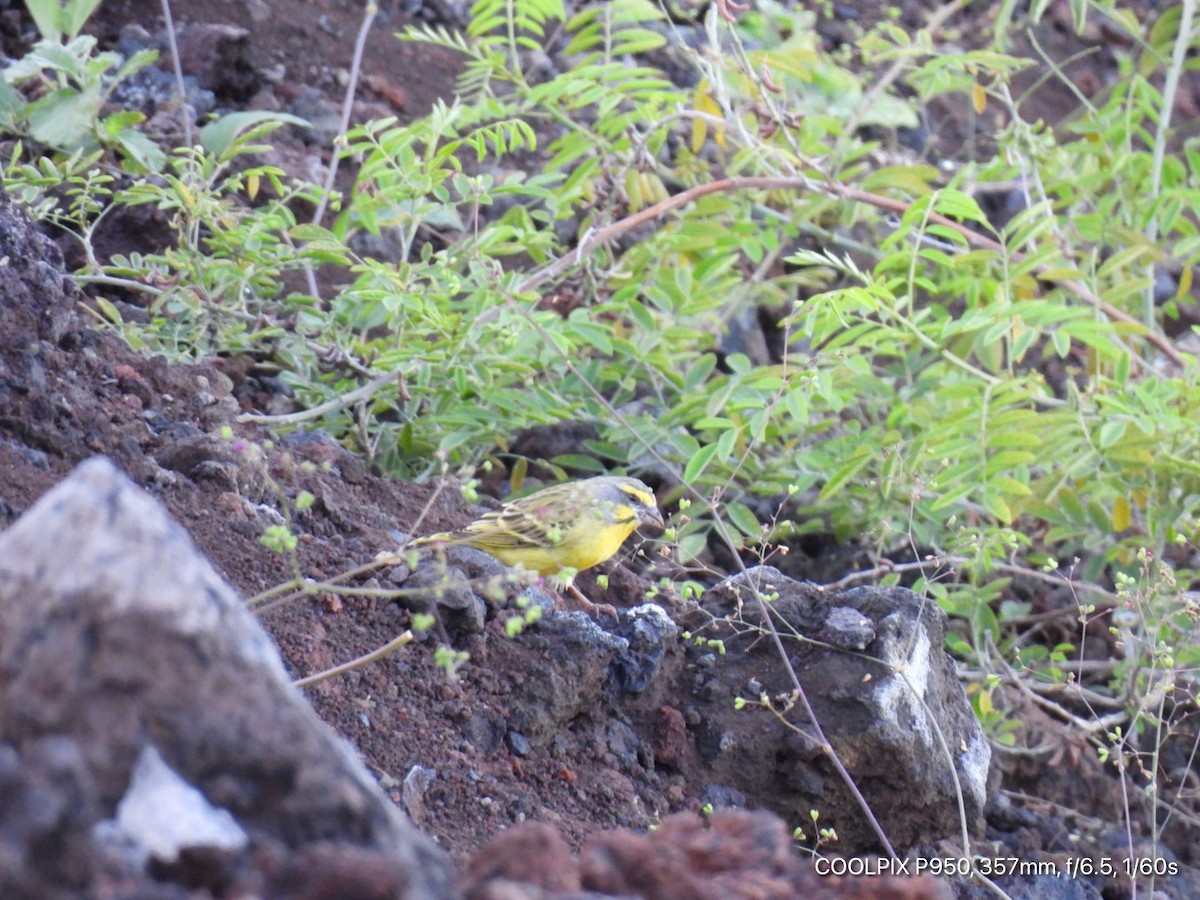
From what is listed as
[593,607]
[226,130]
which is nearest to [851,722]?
[593,607]

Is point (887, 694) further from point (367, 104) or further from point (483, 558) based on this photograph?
point (367, 104)

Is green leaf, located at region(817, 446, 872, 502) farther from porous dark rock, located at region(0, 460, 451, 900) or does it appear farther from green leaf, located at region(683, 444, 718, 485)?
porous dark rock, located at region(0, 460, 451, 900)

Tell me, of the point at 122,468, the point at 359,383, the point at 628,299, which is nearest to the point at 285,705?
the point at 122,468

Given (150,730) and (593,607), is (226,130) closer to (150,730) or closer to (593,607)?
(593,607)

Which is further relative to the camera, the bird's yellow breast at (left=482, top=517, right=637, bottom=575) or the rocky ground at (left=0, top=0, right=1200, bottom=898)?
the bird's yellow breast at (left=482, top=517, right=637, bottom=575)

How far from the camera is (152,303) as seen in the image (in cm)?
518

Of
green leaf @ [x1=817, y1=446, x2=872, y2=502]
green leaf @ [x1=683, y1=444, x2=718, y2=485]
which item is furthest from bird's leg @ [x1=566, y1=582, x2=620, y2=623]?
green leaf @ [x1=817, y1=446, x2=872, y2=502]

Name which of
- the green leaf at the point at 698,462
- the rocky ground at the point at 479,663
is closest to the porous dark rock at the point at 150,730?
the rocky ground at the point at 479,663

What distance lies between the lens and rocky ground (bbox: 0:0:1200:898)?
3.57 meters

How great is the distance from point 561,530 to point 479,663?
51cm

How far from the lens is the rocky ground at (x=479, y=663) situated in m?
3.57

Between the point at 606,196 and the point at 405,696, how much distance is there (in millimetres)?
2845

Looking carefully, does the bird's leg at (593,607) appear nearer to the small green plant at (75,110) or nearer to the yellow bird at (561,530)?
the yellow bird at (561,530)

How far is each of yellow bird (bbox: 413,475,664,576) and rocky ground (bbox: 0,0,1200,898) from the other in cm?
18
